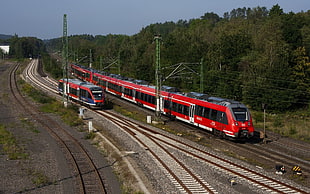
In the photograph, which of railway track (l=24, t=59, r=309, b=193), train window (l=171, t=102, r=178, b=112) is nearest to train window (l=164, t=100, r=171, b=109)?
train window (l=171, t=102, r=178, b=112)

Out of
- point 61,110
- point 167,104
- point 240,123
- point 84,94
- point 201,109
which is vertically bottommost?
point 61,110

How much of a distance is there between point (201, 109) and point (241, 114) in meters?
4.20

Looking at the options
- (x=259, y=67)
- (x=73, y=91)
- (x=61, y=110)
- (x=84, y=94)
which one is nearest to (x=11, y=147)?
(x=61, y=110)

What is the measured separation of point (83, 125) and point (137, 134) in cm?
700

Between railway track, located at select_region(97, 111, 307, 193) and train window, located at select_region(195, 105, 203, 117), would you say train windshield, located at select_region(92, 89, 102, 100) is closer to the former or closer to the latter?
railway track, located at select_region(97, 111, 307, 193)

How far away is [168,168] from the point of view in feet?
60.2

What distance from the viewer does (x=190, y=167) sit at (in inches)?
734

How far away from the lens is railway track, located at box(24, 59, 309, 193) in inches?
617

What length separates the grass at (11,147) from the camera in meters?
21.2

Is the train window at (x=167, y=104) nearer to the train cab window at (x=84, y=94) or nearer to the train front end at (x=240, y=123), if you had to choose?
the train cab window at (x=84, y=94)

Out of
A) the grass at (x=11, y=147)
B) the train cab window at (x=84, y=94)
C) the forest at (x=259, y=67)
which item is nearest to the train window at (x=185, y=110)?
the forest at (x=259, y=67)

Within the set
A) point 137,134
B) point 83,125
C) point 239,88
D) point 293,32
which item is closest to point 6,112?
point 83,125

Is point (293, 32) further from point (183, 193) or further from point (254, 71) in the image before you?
point (183, 193)

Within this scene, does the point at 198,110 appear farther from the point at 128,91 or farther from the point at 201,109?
the point at 128,91
